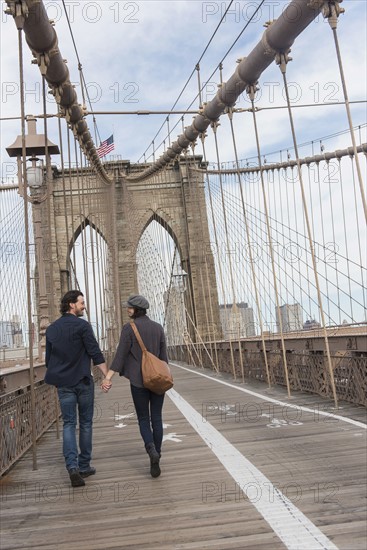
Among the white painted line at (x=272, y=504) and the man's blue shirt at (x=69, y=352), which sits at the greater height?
the man's blue shirt at (x=69, y=352)

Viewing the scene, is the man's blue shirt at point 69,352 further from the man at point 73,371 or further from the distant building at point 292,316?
the distant building at point 292,316

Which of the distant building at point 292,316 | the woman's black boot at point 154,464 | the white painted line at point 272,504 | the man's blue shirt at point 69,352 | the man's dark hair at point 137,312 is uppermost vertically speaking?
the distant building at point 292,316

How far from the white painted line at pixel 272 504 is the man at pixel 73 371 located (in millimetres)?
940

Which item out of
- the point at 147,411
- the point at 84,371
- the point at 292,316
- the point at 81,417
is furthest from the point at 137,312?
the point at 292,316

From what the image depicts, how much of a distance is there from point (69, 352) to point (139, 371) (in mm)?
473

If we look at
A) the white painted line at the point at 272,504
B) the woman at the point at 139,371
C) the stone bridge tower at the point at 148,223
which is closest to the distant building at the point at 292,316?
the stone bridge tower at the point at 148,223

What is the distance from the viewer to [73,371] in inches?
172

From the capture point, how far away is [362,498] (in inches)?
128

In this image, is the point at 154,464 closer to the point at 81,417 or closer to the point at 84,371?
the point at 81,417

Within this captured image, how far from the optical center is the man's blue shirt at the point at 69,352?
434 cm

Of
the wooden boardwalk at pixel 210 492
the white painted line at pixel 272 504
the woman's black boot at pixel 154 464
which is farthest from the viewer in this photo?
the woman's black boot at pixel 154 464

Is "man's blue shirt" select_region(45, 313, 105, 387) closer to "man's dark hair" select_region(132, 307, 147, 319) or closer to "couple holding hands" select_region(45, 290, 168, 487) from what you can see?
"couple holding hands" select_region(45, 290, 168, 487)

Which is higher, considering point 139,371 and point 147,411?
point 139,371

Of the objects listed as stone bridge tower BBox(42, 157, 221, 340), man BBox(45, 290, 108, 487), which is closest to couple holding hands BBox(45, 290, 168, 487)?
man BBox(45, 290, 108, 487)
